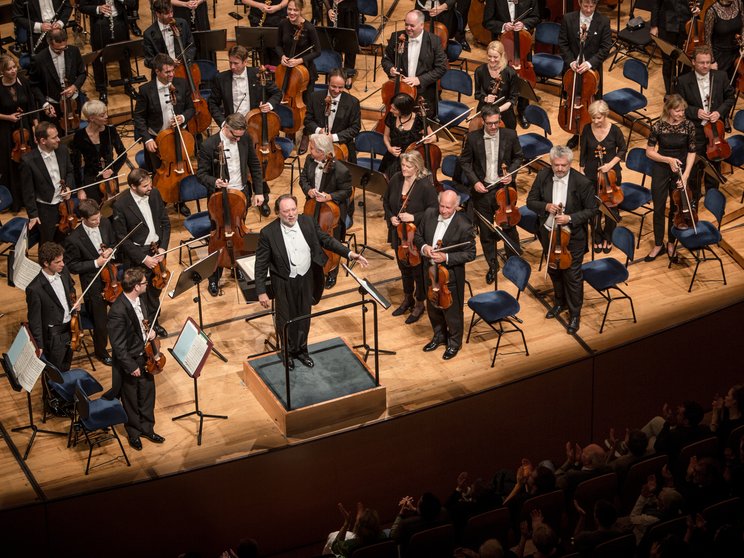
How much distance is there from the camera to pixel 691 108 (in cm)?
1054

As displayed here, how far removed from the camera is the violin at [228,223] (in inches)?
373

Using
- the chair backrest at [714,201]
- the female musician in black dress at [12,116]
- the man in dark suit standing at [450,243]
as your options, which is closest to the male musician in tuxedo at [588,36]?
the chair backrest at [714,201]

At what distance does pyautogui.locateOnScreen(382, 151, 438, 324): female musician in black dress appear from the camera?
31.0ft

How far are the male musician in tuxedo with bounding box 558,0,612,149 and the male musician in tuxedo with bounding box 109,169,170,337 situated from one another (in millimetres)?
3823

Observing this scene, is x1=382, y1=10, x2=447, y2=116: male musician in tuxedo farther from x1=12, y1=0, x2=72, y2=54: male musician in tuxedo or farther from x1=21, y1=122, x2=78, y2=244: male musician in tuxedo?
x1=12, y1=0, x2=72, y2=54: male musician in tuxedo

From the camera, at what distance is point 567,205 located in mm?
9422

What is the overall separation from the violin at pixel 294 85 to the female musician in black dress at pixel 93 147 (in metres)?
1.55

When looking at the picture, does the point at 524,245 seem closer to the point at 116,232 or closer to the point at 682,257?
the point at 682,257

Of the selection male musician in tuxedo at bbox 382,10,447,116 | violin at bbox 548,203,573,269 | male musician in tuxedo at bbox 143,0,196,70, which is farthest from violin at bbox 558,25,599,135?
male musician in tuxedo at bbox 143,0,196,70

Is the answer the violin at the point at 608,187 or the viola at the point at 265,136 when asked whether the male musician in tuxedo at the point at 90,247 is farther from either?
the violin at the point at 608,187

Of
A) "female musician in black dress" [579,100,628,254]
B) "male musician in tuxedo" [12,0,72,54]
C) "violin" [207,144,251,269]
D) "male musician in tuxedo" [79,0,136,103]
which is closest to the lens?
"violin" [207,144,251,269]

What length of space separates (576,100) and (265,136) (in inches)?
102

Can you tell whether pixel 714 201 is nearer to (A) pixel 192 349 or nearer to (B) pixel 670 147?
(B) pixel 670 147

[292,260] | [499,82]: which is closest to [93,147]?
[292,260]
